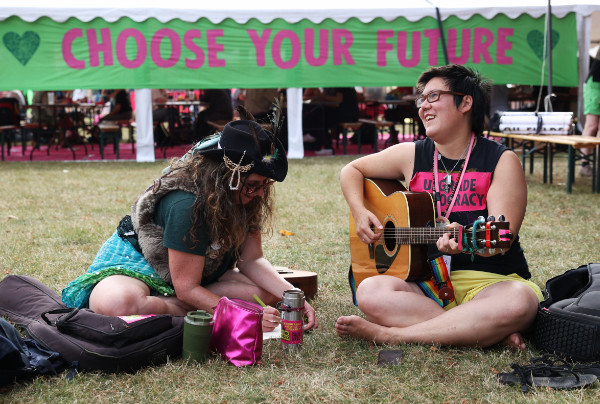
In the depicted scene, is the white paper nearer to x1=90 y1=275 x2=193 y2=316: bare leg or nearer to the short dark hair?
x1=90 y1=275 x2=193 y2=316: bare leg

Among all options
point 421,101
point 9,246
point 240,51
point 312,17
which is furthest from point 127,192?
point 421,101

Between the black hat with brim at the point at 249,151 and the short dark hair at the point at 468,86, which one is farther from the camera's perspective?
the short dark hair at the point at 468,86

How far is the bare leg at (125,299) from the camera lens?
2912 mm

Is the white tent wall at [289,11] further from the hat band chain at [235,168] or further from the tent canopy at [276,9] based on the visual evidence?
the hat band chain at [235,168]

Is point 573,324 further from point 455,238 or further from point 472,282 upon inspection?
point 455,238

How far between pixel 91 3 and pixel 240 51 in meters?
2.35

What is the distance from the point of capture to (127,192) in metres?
7.87

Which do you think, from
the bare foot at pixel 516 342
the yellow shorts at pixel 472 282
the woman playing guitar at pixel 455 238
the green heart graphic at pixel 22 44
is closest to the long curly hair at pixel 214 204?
the woman playing guitar at pixel 455 238

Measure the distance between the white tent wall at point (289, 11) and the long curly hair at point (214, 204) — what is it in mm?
7997

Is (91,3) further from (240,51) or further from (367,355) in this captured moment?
(367,355)

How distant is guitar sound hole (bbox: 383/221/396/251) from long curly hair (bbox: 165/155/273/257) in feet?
2.08

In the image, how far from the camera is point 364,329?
9.89ft

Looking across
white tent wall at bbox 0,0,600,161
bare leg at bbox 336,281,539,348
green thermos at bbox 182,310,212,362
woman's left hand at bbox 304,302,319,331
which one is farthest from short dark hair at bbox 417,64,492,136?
white tent wall at bbox 0,0,600,161

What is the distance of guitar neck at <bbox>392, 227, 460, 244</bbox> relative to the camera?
9.70 ft
